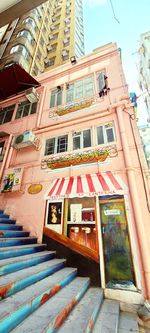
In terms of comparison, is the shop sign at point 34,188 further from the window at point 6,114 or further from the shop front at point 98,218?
the window at point 6,114

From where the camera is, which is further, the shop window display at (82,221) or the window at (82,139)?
the window at (82,139)

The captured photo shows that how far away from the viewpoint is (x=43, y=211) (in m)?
6.43

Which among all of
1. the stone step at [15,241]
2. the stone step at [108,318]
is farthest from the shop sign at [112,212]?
the stone step at [15,241]

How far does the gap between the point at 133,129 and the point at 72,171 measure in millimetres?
3258

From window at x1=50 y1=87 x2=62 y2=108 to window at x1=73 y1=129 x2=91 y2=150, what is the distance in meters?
3.10

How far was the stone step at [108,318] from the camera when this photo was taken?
9.18 ft

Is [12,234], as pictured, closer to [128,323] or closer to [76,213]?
[76,213]

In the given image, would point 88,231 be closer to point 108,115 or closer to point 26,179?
point 26,179

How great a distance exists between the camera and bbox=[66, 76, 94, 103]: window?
9070 mm

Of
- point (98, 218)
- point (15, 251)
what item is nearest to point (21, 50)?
point (98, 218)

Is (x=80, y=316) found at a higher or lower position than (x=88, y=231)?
lower

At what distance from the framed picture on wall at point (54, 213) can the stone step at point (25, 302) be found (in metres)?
2.47

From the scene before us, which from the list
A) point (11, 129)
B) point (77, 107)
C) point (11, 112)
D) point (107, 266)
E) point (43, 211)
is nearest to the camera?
point (107, 266)

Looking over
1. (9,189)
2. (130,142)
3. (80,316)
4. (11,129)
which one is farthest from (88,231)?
(11,129)
